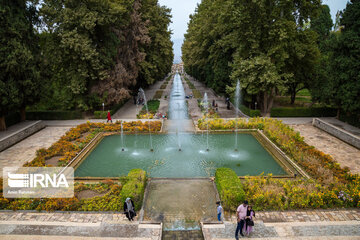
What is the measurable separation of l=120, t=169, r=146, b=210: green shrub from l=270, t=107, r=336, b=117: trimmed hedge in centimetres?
1850

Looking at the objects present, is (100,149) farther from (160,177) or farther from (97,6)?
(97,6)

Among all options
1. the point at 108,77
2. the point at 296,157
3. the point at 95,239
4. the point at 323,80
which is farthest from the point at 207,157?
the point at 323,80

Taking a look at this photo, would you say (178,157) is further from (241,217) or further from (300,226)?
(300,226)

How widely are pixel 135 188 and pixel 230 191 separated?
13.8ft

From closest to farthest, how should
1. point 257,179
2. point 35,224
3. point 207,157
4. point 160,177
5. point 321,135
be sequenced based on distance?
point 35,224, point 257,179, point 160,177, point 207,157, point 321,135

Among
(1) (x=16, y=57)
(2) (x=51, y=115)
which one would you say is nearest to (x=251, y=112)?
(2) (x=51, y=115)

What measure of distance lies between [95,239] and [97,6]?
21.8m

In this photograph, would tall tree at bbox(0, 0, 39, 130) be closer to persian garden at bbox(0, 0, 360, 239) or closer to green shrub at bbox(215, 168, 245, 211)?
persian garden at bbox(0, 0, 360, 239)

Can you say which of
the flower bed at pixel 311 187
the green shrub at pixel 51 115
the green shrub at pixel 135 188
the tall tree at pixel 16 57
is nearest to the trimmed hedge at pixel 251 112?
the flower bed at pixel 311 187

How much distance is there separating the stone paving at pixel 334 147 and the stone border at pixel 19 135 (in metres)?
22.4

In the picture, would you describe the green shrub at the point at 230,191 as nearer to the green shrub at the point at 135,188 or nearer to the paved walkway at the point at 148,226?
the paved walkway at the point at 148,226

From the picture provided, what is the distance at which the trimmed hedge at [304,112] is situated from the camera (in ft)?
85.7

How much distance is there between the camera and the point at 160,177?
13758 mm

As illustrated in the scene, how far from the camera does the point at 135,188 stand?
11.4 m
